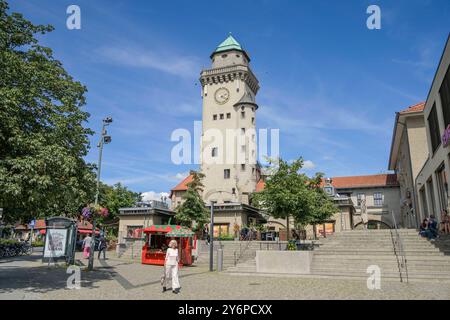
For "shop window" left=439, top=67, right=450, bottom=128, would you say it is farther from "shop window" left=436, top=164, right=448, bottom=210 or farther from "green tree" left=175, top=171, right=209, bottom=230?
"green tree" left=175, top=171, right=209, bottom=230

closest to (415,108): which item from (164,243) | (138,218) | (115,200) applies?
(164,243)

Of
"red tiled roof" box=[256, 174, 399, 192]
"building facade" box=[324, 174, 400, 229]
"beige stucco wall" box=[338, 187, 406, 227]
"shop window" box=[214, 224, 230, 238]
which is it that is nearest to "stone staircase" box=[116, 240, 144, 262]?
"shop window" box=[214, 224, 230, 238]

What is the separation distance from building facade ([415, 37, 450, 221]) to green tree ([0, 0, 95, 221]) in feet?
61.8

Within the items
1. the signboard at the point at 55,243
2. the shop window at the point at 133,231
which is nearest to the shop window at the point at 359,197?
the shop window at the point at 133,231

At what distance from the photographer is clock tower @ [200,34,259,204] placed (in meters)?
50.5

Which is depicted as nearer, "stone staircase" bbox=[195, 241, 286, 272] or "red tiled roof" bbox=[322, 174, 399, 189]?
"stone staircase" bbox=[195, 241, 286, 272]

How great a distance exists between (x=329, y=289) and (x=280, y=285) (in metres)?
1.92

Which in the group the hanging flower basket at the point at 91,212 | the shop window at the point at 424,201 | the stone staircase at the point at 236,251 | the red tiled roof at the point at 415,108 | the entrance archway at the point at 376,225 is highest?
the red tiled roof at the point at 415,108

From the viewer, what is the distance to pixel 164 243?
24562 millimetres

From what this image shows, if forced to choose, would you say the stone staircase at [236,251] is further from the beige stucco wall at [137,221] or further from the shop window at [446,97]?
the shop window at [446,97]

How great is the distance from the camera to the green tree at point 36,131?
421 inches

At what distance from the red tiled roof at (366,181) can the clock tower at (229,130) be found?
46.6 ft
